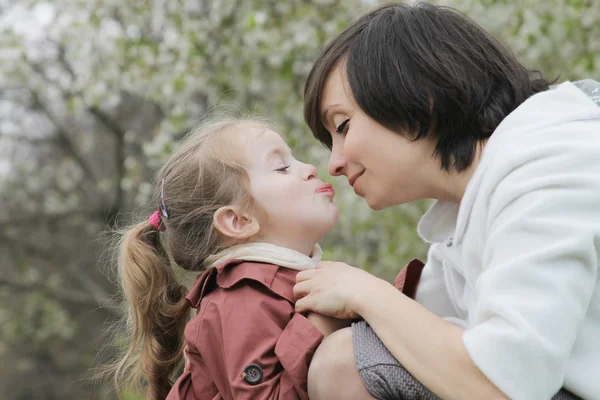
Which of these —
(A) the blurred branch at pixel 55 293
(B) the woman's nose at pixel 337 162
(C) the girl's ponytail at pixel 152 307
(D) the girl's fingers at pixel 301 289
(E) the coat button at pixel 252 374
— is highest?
(B) the woman's nose at pixel 337 162

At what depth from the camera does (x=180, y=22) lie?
20.0ft

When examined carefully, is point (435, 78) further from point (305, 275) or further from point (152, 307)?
point (152, 307)

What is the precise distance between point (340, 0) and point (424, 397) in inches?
168

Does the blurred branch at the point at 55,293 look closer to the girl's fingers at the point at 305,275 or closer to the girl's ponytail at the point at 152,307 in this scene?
the girl's ponytail at the point at 152,307

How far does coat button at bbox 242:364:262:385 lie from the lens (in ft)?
6.47

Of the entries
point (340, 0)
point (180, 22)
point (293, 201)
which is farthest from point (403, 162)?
point (180, 22)

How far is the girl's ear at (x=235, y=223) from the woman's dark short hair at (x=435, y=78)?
1.42 ft

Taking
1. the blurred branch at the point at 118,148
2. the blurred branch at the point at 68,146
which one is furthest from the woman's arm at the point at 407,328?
the blurred branch at the point at 68,146

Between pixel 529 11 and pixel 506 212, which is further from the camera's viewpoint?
pixel 529 11

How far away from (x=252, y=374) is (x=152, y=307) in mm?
653

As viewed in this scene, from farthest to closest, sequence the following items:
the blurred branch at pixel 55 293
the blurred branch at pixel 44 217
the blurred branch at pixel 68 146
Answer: the blurred branch at pixel 44 217, the blurred branch at pixel 55 293, the blurred branch at pixel 68 146

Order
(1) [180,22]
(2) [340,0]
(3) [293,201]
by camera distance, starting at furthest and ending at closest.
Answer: (1) [180,22], (2) [340,0], (3) [293,201]

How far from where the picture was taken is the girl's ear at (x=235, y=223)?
2.31m

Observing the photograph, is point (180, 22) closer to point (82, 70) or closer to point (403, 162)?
point (82, 70)
